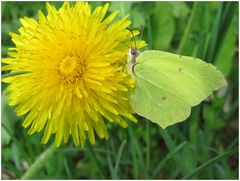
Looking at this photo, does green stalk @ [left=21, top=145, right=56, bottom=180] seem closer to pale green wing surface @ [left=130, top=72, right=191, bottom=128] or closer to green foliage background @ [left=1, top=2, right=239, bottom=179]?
green foliage background @ [left=1, top=2, right=239, bottom=179]

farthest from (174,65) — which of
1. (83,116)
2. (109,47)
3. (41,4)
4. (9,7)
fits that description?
(9,7)

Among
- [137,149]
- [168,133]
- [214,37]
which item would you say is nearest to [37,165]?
[137,149]

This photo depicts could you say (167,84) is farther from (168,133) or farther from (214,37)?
(214,37)

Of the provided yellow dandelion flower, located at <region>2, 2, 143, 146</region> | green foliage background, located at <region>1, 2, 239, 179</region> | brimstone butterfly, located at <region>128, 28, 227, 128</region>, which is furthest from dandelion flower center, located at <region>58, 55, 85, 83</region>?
green foliage background, located at <region>1, 2, 239, 179</region>

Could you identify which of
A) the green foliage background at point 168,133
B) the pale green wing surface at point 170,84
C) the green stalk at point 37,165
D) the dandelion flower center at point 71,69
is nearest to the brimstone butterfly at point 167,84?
the pale green wing surface at point 170,84

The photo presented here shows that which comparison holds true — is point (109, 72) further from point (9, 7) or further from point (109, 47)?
point (9, 7)

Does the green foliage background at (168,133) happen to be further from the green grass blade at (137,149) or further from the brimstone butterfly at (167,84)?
the brimstone butterfly at (167,84)
